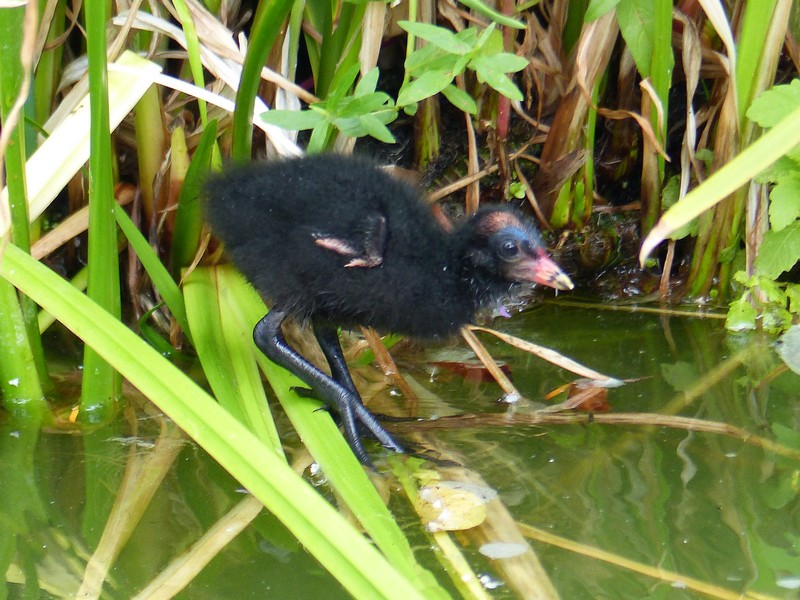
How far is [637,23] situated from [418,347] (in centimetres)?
128

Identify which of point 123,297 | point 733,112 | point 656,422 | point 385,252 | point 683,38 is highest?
point 683,38

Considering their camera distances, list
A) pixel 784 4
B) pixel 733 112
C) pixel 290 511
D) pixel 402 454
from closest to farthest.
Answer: pixel 290 511
pixel 402 454
pixel 784 4
pixel 733 112

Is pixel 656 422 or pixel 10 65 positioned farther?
pixel 656 422

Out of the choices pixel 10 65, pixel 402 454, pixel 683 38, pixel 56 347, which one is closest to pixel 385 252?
pixel 402 454

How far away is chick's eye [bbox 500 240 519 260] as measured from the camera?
2465 mm

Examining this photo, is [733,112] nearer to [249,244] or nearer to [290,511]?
[249,244]

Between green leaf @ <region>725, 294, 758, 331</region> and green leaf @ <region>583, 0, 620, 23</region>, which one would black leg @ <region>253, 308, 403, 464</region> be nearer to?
green leaf @ <region>583, 0, 620, 23</region>

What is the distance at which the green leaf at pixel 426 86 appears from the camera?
2.41 meters

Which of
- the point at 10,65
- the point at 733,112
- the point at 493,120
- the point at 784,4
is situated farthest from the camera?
the point at 493,120

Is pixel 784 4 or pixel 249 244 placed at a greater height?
pixel 784 4

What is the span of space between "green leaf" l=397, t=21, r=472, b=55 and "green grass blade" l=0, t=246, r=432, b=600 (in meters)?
1.05

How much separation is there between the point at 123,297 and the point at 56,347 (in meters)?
0.29

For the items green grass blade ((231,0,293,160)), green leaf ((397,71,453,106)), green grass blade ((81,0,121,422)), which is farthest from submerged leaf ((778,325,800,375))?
green grass blade ((81,0,121,422))

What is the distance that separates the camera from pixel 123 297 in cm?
322
